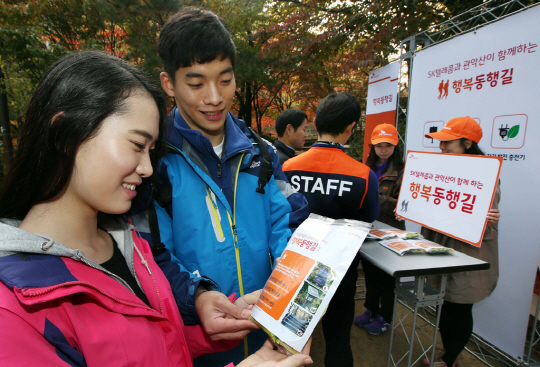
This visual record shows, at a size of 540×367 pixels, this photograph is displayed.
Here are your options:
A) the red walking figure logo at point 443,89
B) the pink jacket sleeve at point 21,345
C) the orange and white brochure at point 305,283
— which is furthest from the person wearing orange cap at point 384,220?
the pink jacket sleeve at point 21,345

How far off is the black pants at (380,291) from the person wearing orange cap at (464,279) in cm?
77

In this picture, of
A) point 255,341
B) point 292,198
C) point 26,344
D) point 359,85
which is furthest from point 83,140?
point 359,85

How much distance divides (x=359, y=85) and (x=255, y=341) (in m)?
11.4

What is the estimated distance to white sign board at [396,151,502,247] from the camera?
79.9 inches

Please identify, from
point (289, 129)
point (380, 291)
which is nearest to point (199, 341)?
point (380, 291)

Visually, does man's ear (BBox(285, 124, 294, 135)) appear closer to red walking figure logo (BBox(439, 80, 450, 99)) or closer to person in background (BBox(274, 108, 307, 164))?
person in background (BBox(274, 108, 307, 164))

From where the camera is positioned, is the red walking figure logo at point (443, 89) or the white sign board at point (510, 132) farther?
the red walking figure logo at point (443, 89)

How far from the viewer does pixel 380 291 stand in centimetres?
332

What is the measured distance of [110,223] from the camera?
1.05m

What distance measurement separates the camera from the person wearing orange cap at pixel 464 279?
227cm

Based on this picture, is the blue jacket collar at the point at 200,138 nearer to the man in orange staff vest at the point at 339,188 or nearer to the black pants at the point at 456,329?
the man in orange staff vest at the point at 339,188

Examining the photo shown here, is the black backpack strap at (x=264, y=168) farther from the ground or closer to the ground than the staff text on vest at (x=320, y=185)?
farther from the ground

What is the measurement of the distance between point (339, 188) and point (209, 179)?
1.27 meters

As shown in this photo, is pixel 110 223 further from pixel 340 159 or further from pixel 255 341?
pixel 340 159
